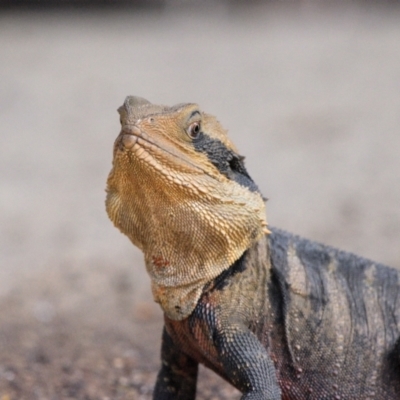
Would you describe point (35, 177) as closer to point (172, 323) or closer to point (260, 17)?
point (172, 323)

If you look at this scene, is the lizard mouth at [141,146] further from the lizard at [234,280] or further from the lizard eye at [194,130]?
the lizard eye at [194,130]

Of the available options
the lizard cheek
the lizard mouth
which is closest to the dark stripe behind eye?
the lizard mouth

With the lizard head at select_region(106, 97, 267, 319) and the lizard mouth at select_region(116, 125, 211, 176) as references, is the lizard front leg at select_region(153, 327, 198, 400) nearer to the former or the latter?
the lizard head at select_region(106, 97, 267, 319)

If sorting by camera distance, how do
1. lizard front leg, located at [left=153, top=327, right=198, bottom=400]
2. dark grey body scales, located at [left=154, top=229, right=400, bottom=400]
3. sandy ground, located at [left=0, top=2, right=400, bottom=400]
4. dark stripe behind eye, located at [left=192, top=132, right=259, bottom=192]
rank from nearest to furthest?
dark stripe behind eye, located at [left=192, top=132, right=259, bottom=192] < dark grey body scales, located at [left=154, top=229, right=400, bottom=400] < lizard front leg, located at [left=153, top=327, right=198, bottom=400] < sandy ground, located at [left=0, top=2, right=400, bottom=400]

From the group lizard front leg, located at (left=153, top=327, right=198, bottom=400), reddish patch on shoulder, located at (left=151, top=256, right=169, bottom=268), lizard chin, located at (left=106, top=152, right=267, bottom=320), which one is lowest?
lizard front leg, located at (left=153, top=327, right=198, bottom=400)

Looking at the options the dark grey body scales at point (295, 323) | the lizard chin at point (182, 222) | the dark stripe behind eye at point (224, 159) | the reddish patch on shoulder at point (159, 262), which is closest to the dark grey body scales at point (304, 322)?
the dark grey body scales at point (295, 323)

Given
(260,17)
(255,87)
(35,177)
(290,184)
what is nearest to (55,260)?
(35,177)

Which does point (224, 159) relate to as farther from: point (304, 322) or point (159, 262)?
point (304, 322)

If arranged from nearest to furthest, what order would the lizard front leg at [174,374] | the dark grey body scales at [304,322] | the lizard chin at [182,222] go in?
the lizard chin at [182,222]
the dark grey body scales at [304,322]
the lizard front leg at [174,374]
